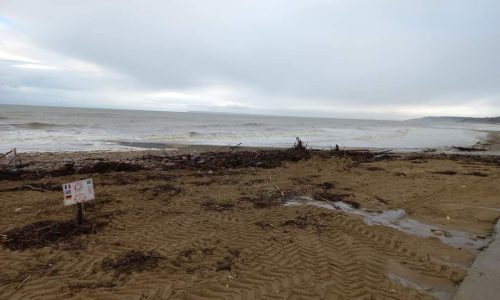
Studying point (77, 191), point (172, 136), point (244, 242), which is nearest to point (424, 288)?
point (244, 242)

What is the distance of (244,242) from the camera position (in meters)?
5.61

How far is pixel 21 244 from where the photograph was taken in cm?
527

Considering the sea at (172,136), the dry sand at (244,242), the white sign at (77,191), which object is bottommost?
the sea at (172,136)

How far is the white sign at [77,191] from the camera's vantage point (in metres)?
5.55

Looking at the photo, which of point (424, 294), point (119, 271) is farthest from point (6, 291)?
point (424, 294)

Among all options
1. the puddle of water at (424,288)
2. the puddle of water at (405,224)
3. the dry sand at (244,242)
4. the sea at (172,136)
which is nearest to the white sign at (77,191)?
the dry sand at (244,242)

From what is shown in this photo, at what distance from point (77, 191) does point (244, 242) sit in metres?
2.76

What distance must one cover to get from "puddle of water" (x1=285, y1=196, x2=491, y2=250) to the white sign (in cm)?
408

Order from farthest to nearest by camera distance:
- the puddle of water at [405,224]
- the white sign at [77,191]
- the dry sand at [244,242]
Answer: the puddle of water at [405,224], the white sign at [77,191], the dry sand at [244,242]

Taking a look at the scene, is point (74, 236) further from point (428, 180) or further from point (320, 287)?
point (428, 180)

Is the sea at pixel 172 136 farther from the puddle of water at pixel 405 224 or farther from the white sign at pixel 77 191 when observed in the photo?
the puddle of water at pixel 405 224

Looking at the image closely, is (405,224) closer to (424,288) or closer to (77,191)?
(424,288)

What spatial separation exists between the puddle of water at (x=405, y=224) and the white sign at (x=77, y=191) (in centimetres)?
408

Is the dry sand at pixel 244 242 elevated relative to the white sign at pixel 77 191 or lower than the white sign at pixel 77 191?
lower
